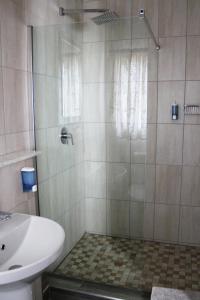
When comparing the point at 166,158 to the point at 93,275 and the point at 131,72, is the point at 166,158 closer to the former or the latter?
the point at 131,72

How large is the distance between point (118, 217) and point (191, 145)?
908 millimetres

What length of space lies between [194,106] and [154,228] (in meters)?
1.20

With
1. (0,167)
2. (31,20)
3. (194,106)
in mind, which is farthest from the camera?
(194,106)

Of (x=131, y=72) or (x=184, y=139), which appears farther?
(x=184, y=139)

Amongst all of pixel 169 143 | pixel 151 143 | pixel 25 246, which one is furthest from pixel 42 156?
pixel 169 143

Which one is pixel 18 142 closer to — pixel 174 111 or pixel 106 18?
pixel 106 18

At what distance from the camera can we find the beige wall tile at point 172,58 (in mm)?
2568

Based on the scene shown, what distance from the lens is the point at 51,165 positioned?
7.52 ft

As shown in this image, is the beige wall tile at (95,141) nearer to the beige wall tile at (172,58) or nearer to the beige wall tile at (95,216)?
the beige wall tile at (95,216)

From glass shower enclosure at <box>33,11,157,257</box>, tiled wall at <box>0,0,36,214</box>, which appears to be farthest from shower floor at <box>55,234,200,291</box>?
tiled wall at <box>0,0,36,214</box>

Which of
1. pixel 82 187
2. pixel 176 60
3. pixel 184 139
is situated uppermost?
pixel 176 60

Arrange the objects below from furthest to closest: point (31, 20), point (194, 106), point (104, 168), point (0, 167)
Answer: point (194, 106) < point (104, 168) < point (31, 20) < point (0, 167)

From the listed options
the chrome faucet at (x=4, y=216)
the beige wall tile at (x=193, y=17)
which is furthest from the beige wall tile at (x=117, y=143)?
the beige wall tile at (x=193, y=17)

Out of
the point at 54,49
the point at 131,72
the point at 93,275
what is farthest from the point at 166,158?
the point at 54,49
